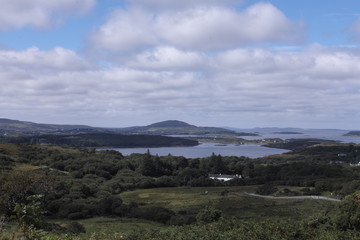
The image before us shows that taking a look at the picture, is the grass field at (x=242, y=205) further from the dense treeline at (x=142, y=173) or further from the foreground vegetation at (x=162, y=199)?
the dense treeline at (x=142, y=173)

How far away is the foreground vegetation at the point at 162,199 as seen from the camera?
1584 centimetres

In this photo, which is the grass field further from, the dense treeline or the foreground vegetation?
the dense treeline

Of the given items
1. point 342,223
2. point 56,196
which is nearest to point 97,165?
point 56,196

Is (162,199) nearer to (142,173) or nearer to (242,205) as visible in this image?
(242,205)

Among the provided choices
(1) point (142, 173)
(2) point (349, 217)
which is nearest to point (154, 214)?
(2) point (349, 217)

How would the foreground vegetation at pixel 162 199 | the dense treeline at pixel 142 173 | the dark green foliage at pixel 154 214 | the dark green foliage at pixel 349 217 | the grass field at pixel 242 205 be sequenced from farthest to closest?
1. the dense treeline at pixel 142 173
2. the dark green foliage at pixel 154 214
3. the grass field at pixel 242 205
4. the dark green foliage at pixel 349 217
5. the foreground vegetation at pixel 162 199

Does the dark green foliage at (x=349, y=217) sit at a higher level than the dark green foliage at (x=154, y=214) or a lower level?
higher

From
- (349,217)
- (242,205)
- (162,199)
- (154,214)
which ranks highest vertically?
(349,217)

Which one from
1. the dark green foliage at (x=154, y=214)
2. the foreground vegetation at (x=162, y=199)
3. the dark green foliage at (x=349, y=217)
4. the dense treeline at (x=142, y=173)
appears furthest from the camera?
the dense treeline at (x=142, y=173)

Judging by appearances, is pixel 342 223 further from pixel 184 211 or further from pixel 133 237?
pixel 184 211

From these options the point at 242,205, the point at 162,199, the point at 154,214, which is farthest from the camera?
the point at 162,199

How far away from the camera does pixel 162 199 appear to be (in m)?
62.1

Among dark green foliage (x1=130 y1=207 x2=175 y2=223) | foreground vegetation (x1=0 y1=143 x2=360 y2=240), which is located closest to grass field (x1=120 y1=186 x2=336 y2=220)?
foreground vegetation (x1=0 y1=143 x2=360 y2=240)

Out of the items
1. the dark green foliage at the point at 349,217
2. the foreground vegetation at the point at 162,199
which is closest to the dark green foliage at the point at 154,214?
the foreground vegetation at the point at 162,199
